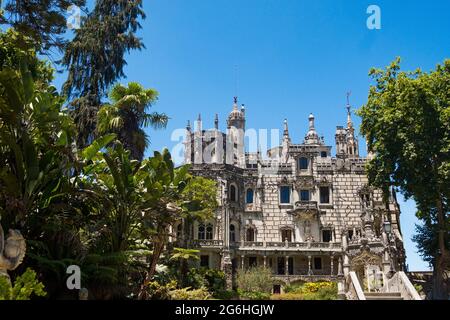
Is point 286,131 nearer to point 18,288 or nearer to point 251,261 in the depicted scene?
point 251,261

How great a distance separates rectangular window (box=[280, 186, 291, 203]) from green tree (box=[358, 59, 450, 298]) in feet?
46.1

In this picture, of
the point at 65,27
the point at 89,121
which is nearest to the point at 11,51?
the point at 65,27

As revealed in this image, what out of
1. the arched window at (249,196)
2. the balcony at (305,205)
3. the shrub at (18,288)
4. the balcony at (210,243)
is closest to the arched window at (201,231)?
the balcony at (210,243)

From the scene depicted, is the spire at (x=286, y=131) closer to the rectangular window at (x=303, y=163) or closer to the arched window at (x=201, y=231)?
the rectangular window at (x=303, y=163)

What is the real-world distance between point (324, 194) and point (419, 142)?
56.4 ft

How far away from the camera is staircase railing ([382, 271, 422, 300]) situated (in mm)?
19781

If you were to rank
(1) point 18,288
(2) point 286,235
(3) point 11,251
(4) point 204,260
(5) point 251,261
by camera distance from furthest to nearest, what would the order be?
(2) point 286,235 < (5) point 251,261 < (4) point 204,260 < (3) point 11,251 < (1) point 18,288

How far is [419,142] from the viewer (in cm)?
2792

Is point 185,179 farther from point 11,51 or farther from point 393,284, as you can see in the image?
point 393,284

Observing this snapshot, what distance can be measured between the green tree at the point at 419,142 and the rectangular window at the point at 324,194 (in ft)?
43.8

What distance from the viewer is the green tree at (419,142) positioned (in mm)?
27938

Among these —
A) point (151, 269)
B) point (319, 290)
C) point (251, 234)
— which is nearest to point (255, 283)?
point (319, 290)

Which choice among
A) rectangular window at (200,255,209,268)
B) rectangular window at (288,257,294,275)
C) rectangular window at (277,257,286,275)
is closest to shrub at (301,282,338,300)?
rectangular window at (288,257,294,275)

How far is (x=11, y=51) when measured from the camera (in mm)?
18047
